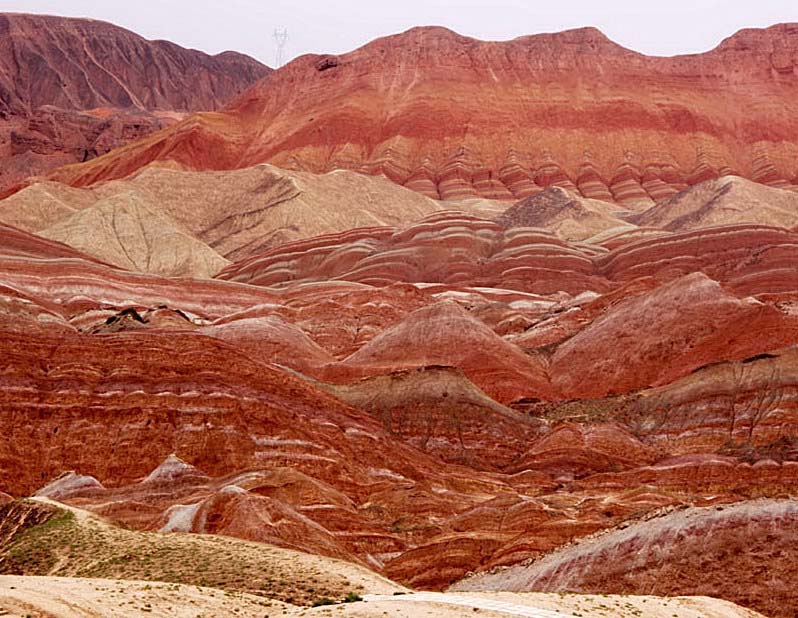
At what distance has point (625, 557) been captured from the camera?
89.2ft

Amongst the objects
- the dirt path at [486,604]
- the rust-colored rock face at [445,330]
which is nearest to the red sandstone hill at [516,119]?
the rust-colored rock face at [445,330]

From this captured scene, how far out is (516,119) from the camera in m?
164

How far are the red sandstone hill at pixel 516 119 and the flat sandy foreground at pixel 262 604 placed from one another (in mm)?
132106

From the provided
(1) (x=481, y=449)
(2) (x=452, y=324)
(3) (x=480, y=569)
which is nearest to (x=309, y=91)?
(2) (x=452, y=324)

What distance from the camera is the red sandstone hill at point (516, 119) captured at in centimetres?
15712

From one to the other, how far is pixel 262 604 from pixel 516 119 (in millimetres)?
148652

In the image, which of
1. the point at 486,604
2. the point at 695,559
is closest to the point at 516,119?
the point at 695,559

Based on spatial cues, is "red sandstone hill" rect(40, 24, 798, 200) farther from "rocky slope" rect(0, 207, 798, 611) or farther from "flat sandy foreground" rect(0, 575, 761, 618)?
"flat sandy foreground" rect(0, 575, 761, 618)

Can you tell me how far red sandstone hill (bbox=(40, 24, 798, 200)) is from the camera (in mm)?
157125

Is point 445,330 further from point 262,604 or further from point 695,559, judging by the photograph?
point 262,604

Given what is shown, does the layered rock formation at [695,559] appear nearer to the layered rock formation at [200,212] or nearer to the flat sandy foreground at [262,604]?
the flat sandy foreground at [262,604]

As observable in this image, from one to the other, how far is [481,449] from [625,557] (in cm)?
2649

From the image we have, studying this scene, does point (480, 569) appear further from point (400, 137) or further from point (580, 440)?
point (400, 137)

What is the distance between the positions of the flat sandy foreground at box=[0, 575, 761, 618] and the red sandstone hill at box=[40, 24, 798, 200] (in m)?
132
